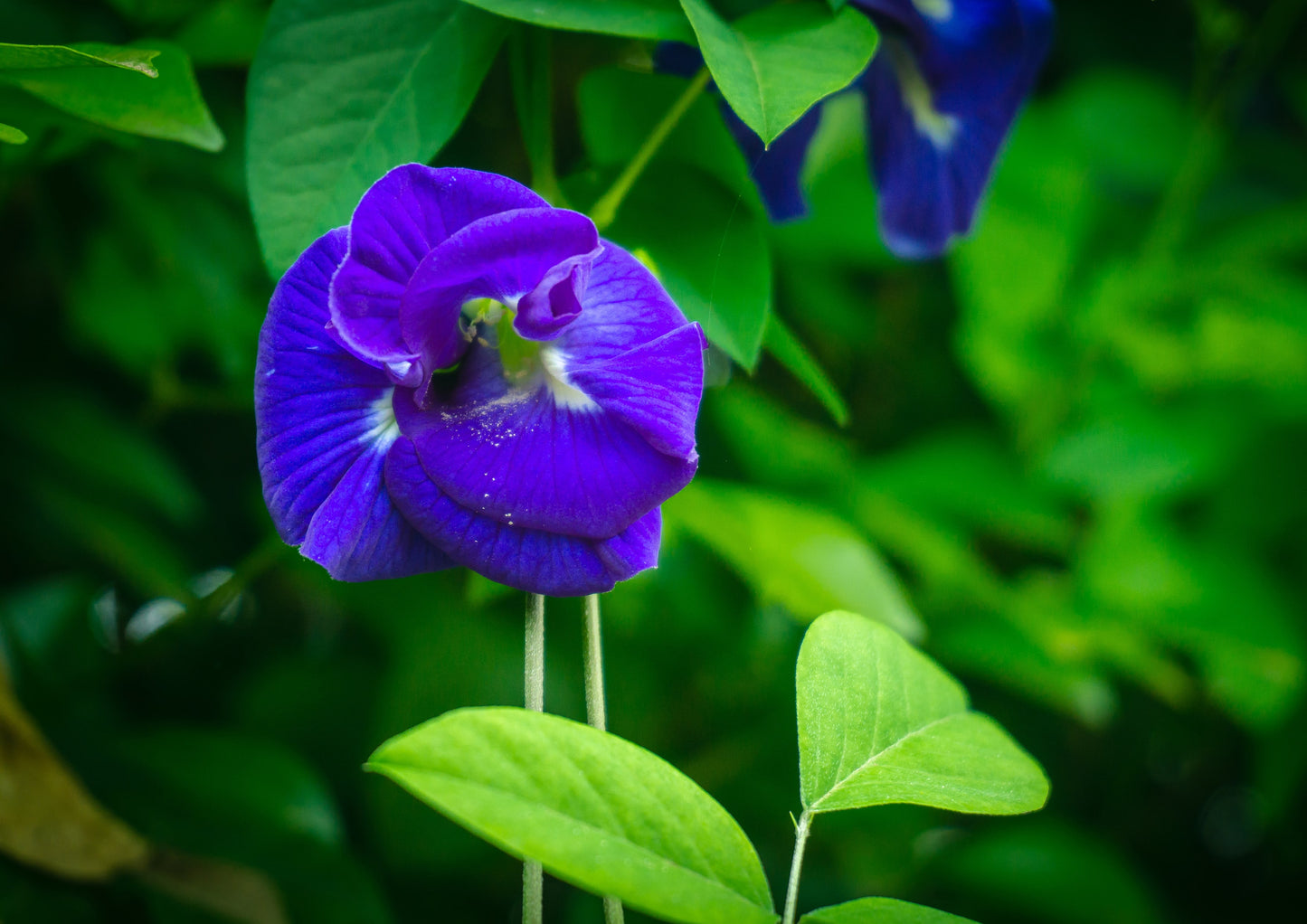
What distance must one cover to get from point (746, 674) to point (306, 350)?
759 millimetres

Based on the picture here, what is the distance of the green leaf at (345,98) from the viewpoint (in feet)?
1.32

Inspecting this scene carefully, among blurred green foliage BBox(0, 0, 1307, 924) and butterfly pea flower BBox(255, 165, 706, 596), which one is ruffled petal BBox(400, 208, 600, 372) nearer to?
butterfly pea flower BBox(255, 165, 706, 596)

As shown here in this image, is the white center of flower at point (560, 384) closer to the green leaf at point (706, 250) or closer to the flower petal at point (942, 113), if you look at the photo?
the green leaf at point (706, 250)

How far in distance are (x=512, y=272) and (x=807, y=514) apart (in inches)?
20.0

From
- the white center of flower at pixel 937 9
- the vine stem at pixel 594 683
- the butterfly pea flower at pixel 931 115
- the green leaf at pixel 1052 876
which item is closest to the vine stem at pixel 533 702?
the vine stem at pixel 594 683

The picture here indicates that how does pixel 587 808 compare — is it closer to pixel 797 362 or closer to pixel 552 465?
pixel 552 465

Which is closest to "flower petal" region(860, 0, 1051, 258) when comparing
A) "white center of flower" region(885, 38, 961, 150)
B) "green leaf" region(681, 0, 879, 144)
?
"white center of flower" region(885, 38, 961, 150)

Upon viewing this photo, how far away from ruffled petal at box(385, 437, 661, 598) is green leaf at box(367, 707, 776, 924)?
5 centimetres

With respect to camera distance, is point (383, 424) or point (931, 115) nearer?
point (383, 424)

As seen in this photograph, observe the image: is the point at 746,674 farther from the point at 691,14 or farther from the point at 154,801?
the point at 691,14

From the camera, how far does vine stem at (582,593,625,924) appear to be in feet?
1.13

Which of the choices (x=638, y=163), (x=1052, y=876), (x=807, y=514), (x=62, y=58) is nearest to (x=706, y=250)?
(x=638, y=163)

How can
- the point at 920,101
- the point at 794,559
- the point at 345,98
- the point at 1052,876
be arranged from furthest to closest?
1. the point at 1052,876
2. the point at 794,559
3. the point at 920,101
4. the point at 345,98

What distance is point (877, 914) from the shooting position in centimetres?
34
